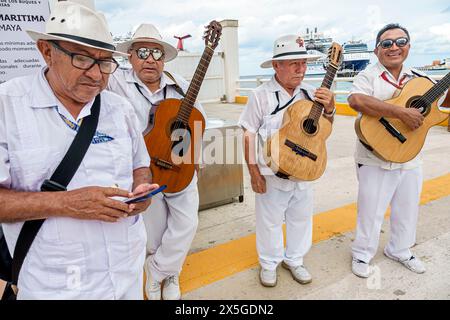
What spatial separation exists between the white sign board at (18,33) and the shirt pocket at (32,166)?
159 cm

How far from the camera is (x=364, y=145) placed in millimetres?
2514

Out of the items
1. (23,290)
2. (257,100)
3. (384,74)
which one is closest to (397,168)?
(384,74)

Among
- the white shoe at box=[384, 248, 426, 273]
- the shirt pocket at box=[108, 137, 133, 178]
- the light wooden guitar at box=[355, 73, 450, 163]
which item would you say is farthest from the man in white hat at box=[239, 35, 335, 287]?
the shirt pocket at box=[108, 137, 133, 178]

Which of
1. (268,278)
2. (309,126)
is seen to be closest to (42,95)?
(309,126)

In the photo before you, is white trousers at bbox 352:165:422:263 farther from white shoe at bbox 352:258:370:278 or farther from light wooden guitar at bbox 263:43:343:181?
light wooden guitar at bbox 263:43:343:181

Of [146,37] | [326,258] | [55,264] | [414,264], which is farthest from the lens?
[326,258]

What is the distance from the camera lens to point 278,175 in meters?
2.31

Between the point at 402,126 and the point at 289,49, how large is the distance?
1.05 m

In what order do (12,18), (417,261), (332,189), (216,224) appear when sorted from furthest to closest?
(332,189) < (216,224) < (417,261) < (12,18)

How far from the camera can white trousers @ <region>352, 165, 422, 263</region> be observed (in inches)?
100

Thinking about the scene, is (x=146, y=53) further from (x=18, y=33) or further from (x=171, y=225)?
(x=171, y=225)
